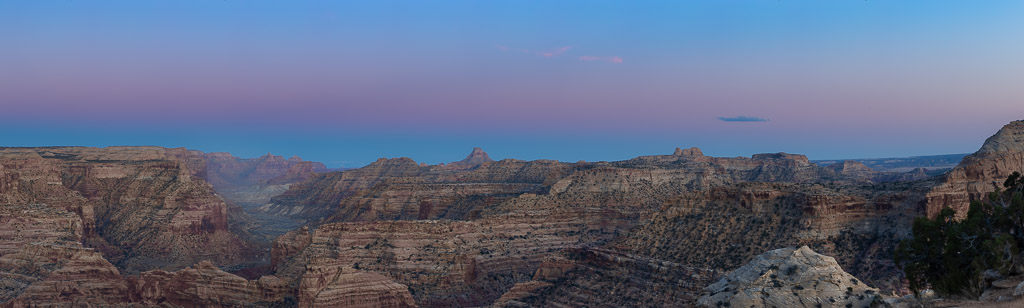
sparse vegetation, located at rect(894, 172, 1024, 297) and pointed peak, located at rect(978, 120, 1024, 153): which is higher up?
pointed peak, located at rect(978, 120, 1024, 153)

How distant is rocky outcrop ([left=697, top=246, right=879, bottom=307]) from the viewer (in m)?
28.9

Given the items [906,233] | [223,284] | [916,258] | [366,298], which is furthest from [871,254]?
[223,284]

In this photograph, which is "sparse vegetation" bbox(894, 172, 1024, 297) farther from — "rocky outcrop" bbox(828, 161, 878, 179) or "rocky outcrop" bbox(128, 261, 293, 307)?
"rocky outcrop" bbox(828, 161, 878, 179)

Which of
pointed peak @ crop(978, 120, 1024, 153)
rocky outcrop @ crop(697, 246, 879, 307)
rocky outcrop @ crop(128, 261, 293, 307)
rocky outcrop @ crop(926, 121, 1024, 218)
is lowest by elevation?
rocky outcrop @ crop(128, 261, 293, 307)

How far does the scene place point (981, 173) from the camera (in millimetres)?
57219

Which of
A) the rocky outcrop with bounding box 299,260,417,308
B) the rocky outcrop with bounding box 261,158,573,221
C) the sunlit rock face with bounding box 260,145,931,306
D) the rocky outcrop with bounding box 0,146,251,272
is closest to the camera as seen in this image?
the sunlit rock face with bounding box 260,145,931,306

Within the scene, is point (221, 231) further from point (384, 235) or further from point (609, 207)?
point (609, 207)

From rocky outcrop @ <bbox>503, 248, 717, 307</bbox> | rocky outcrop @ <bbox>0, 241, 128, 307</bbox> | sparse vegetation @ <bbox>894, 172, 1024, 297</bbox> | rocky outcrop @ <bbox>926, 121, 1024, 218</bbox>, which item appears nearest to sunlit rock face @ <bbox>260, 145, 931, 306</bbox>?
rocky outcrop @ <bbox>503, 248, 717, 307</bbox>

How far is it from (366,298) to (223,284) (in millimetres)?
13658

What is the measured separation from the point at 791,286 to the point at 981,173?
36.3 metres

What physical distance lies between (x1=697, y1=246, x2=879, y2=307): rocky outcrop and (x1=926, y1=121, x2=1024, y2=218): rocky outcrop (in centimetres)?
2627

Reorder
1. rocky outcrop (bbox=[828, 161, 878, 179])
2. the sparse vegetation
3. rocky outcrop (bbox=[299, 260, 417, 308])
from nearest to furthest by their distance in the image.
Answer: the sparse vegetation → rocky outcrop (bbox=[299, 260, 417, 308]) → rocky outcrop (bbox=[828, 161, 878, 179])

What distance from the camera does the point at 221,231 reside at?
408 feet

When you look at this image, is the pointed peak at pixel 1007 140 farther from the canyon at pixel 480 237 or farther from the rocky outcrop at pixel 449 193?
the rocky outcrop at pixel 449 193
